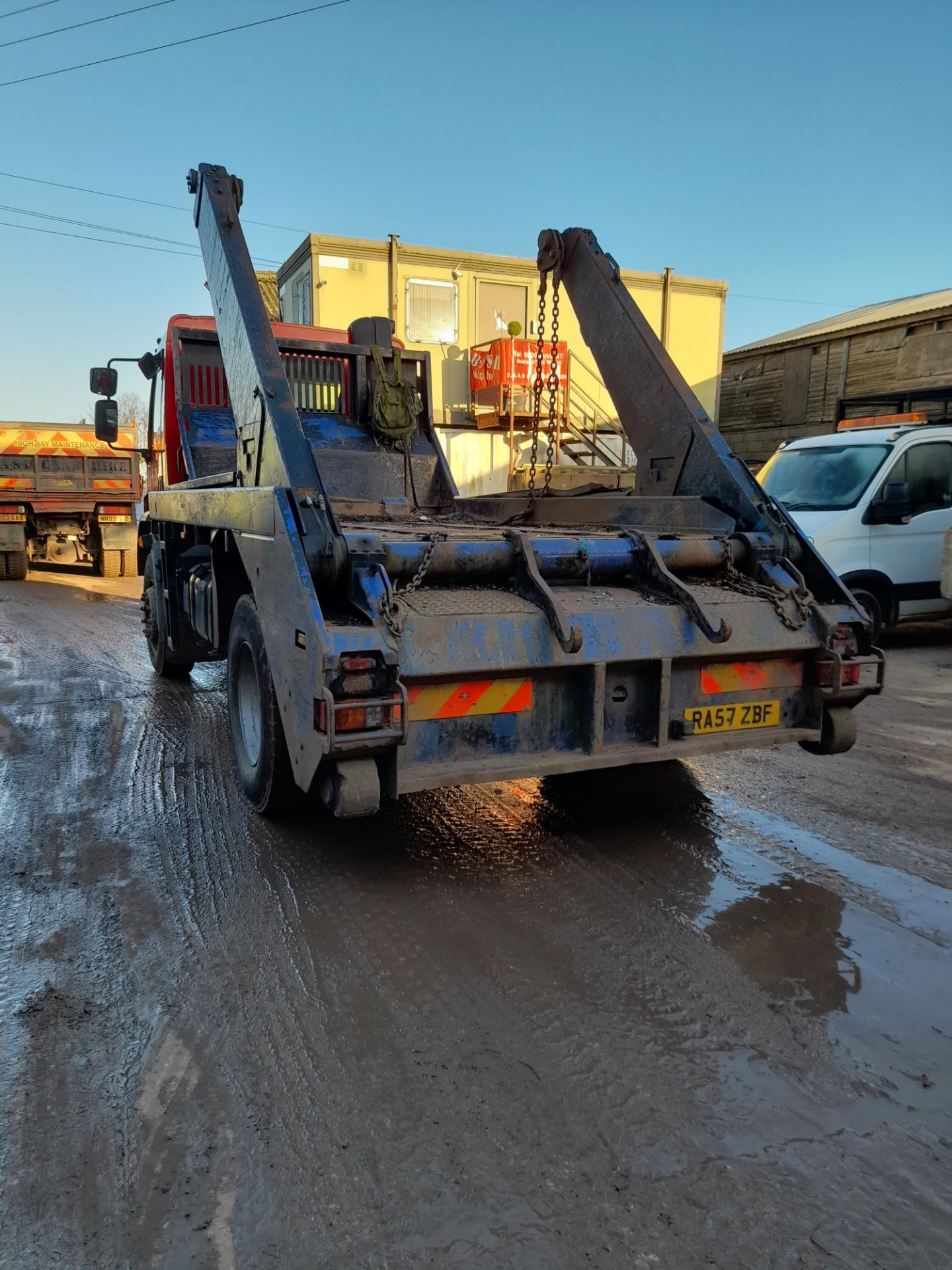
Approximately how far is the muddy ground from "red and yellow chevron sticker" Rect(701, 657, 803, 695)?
0.73m

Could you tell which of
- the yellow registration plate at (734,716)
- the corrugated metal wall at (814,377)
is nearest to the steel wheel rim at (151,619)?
the yellow registration plate at (734,716)

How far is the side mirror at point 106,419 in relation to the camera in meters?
7.75

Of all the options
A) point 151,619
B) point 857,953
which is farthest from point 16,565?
point 857,953

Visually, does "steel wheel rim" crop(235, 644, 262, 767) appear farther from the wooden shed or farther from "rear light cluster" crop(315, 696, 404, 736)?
the wooden shed

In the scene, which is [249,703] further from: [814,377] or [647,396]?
[814,377]

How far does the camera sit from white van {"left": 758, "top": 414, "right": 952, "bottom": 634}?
8.90 metres

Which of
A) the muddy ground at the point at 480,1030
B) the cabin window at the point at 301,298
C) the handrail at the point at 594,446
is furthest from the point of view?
the handrail at the point at 594,446

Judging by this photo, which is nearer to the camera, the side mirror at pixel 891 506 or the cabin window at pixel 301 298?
the side mirror at pixel 891 506

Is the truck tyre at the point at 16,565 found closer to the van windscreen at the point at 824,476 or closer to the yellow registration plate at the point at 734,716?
the van windscreen at the point at 824,476

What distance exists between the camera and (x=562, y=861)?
12.5 ft

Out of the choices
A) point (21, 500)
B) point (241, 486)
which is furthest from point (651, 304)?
point (241, 486)

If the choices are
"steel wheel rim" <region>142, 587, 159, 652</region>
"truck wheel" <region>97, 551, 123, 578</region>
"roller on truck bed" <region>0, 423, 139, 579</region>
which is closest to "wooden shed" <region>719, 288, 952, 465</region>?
"steel wheel rim" <region>142, 587, 159, 652</region>

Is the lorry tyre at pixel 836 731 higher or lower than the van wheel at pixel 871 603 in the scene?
lower

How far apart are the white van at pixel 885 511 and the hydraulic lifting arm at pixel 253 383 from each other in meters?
6.16
